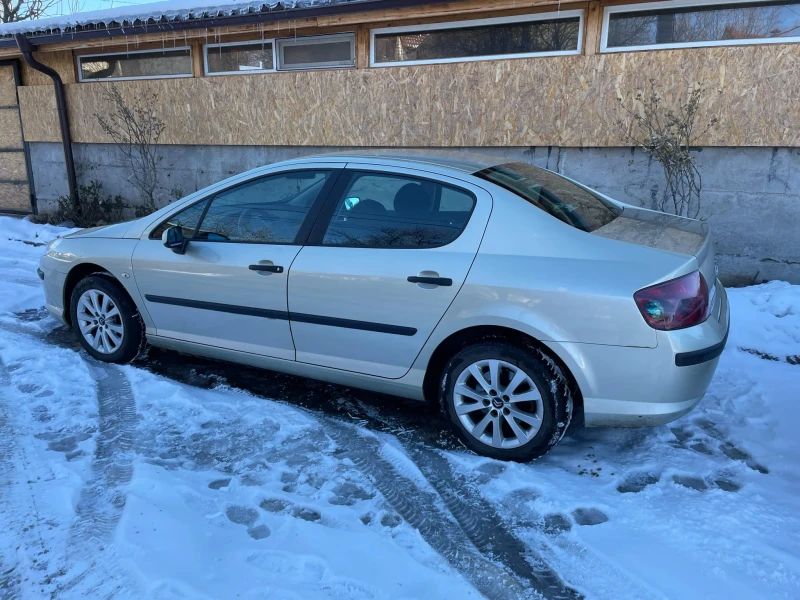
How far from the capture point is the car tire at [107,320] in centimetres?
439

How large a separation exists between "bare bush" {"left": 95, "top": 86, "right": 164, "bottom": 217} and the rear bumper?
8164 mm

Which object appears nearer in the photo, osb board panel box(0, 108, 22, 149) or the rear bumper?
the rear bumper

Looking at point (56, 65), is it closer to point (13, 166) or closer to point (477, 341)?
point (13, 166)

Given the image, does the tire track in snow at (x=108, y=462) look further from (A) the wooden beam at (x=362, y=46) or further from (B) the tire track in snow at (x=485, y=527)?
(A) the wooden beam at (x=362, y=46)

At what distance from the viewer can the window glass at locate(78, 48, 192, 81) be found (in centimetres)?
917

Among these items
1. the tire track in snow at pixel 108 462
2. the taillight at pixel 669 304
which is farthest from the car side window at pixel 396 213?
the tire track in snow at pixel 108 462

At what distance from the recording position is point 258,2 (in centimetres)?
762

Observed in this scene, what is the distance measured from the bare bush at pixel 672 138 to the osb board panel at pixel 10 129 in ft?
33.0

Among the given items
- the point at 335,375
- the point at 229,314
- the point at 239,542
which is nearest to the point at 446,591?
the point at 239,542

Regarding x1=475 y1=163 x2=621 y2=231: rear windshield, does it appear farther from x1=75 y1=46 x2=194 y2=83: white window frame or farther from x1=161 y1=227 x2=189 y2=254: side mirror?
x1=75 y1=46 x2=194 y2=83: white window frame

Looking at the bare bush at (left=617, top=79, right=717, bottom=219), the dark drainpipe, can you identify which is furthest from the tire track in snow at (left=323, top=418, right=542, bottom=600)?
the dark drainpipe

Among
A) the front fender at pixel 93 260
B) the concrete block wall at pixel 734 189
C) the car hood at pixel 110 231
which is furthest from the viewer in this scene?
the concrete block wall at pixel 734 189

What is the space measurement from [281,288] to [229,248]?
0.51 meters

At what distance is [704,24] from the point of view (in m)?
6.12
